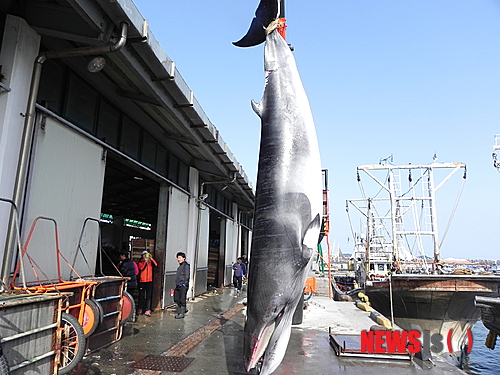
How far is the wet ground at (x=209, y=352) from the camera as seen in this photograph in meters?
5.31

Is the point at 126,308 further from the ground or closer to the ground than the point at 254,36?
closer to the ground

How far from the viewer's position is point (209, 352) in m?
6.19

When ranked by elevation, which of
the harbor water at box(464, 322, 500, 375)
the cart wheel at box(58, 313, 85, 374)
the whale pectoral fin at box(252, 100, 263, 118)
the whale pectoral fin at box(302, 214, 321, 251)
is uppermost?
the whale pectoral fin at box(252, 100, 263, 118)

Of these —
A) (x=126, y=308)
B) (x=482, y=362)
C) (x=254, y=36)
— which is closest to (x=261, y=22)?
(x=254, y=36)

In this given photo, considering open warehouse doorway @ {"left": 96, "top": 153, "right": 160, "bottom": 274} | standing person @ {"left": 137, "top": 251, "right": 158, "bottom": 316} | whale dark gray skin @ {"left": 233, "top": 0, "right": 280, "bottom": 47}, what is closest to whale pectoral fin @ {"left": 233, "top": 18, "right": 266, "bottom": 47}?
→ whale dark gray skin @ {"left": 233, "top": 0, "right": 280, "bottom": 47}

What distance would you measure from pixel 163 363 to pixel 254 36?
4740mm

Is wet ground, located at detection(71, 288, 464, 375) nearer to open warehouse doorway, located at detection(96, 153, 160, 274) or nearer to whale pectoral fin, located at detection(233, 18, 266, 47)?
open warehouse doorway, located at detection(96, 153, 160, 274)

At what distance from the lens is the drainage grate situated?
206 inches

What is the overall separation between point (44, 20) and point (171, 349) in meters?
5.48

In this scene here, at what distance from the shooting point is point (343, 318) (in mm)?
9836

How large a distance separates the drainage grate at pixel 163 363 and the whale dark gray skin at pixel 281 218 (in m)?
2.92

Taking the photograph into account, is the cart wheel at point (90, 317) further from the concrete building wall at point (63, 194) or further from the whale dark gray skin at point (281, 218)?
the whale dark gray skin at point (281, 218)

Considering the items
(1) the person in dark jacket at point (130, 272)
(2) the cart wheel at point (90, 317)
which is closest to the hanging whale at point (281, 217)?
(2) the cart wheel at point (90, 317)

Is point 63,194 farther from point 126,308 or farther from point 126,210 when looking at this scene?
point 126,210
